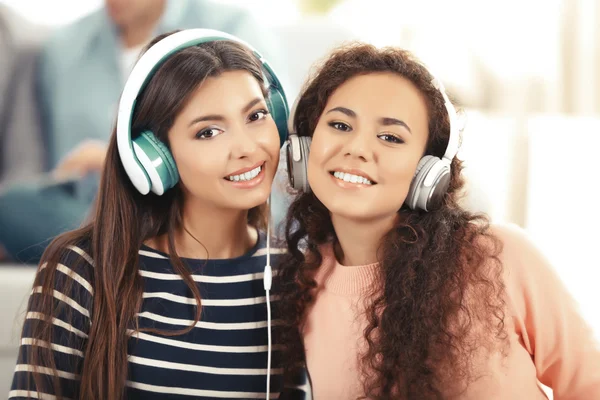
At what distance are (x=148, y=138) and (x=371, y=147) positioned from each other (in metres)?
0.44

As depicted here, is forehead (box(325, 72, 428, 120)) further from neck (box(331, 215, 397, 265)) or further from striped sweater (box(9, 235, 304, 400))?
striped sweater (box(9, 235, 304, 400))

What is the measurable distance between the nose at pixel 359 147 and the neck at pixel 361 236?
0.13 meters

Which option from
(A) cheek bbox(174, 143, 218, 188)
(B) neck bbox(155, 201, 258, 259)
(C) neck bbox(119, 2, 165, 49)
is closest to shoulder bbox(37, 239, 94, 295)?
(B) neck bbox(155, 201, 258, 259)

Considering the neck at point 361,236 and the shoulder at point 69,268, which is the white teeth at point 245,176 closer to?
the neck at point 361,236

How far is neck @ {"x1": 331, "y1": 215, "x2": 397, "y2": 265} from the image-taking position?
126 centimetres

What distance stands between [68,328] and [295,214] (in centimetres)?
49

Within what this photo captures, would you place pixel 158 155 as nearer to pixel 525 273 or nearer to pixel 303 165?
pixel 303 165

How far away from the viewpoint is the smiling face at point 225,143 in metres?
1.31

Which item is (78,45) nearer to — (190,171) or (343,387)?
(190,171)

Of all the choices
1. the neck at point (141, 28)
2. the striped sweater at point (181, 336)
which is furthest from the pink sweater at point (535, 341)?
the neck at point (141, 28)

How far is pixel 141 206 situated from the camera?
1457 millimetres

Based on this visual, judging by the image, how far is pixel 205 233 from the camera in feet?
4.78

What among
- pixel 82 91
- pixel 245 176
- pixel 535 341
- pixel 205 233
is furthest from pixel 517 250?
pixel 82 91

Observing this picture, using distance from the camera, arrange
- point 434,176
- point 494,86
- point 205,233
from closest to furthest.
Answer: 1. point 434,176
2. point 205,233
3. point 494,86
